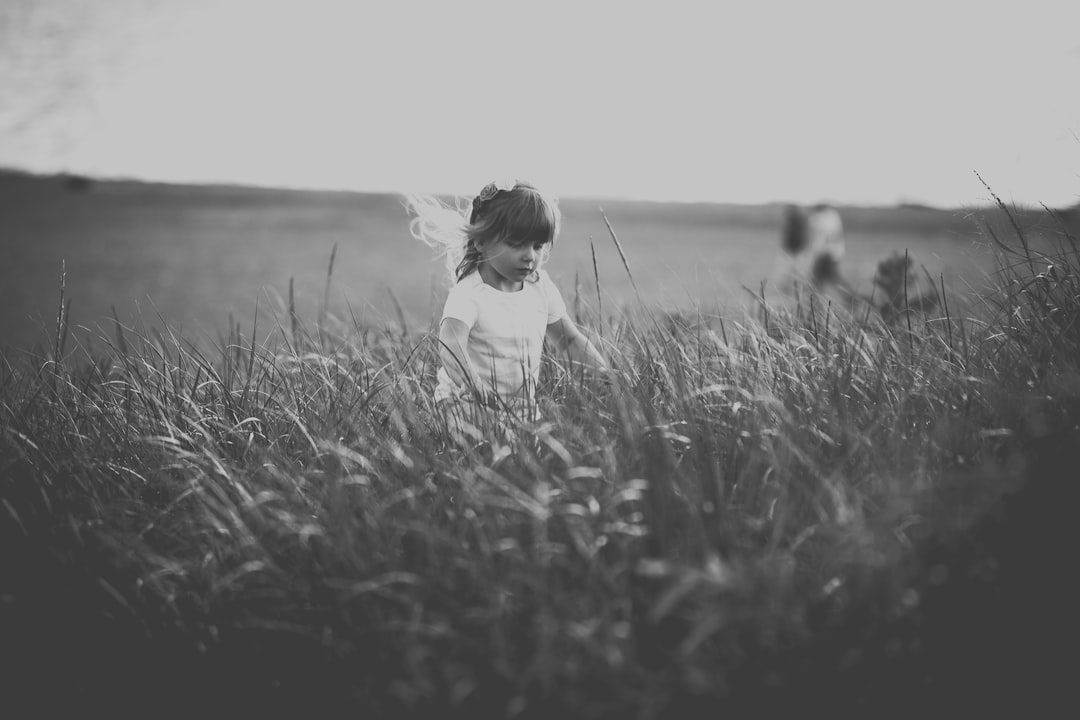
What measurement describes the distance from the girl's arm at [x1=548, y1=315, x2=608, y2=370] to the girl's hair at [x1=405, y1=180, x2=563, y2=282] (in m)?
0.21

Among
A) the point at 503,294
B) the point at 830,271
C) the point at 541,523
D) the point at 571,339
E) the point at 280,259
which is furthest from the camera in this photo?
the point at 280,259

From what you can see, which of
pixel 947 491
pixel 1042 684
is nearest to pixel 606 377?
pixel 947 491

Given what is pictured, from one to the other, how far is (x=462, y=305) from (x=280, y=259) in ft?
78.0

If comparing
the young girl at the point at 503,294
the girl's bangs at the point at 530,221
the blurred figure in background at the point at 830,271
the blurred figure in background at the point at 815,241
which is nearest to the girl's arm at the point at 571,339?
the young girl at the point at 503,294

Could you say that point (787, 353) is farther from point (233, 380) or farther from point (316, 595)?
point (233, 380)

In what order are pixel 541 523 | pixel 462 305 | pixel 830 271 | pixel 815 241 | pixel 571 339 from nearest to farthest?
1. pixel 541 523
2. pixel 462 305
3. pixel 571 339
4. pixel 830 271
5. pixel 815 241

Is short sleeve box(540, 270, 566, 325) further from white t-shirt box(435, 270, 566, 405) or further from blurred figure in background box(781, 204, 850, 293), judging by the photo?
blurred figure in background box(781, 204, 850, 293)

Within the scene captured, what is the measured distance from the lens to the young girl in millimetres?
2588

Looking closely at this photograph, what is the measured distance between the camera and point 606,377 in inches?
97.6

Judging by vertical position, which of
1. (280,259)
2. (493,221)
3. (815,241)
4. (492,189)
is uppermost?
(815,241)

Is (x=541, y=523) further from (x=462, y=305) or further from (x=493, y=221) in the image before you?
(x=493, y=221)

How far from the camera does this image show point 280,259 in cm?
2470

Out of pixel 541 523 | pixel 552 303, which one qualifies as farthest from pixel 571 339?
pixel 541 523

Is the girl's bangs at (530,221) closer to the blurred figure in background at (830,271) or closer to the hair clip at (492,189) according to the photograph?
the hair clip at (492,189)
